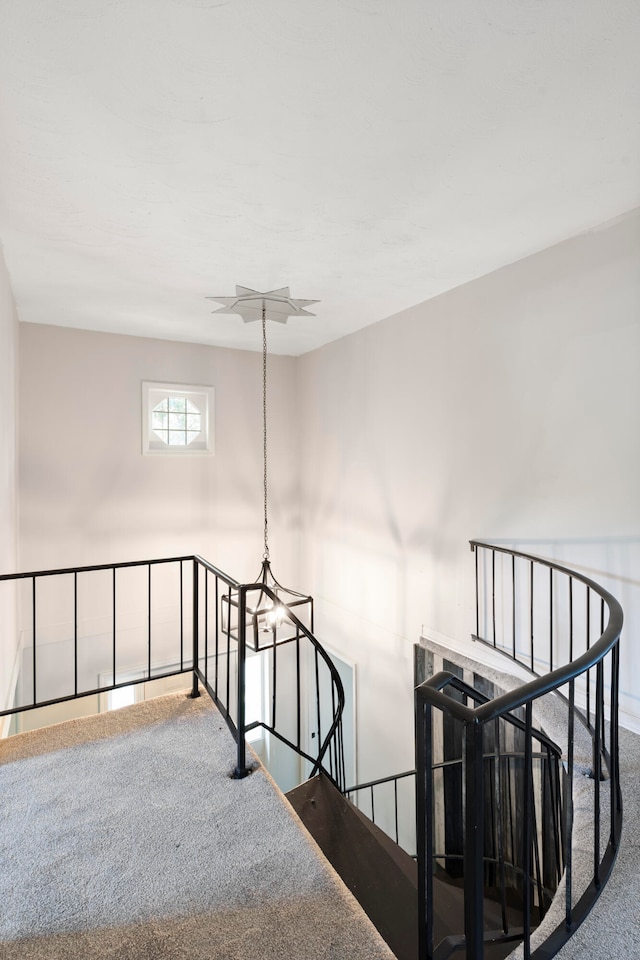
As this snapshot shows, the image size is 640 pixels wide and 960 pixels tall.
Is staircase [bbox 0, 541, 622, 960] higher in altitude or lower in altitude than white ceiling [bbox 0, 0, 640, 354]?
lower

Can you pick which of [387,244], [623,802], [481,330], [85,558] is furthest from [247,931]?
[85,558]

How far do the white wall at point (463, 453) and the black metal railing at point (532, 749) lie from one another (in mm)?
260

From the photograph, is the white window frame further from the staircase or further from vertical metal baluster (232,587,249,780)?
vertical metal baluster (232,587,249,780)

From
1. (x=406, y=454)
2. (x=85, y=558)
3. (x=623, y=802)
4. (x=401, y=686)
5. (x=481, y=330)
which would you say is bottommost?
(x=401, y=686)

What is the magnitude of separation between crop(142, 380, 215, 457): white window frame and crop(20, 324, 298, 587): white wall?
0.23 ft

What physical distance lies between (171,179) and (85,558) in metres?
3.89

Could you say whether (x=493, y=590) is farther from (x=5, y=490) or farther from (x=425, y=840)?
(x=5, y=490)

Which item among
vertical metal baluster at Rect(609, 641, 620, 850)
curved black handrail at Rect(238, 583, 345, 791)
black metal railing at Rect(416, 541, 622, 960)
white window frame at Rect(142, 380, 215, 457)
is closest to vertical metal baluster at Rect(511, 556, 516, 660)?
black metal railing at Rect(416, 541, 622, 960)

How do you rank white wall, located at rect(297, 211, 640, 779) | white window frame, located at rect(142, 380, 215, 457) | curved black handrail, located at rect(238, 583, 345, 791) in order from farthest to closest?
white window frame, located at rect(142, 380, 215, 457), white wall, located at rect(297, 211, 640, 779), curved black handrail, located at rect(238, 583, 345, 791)

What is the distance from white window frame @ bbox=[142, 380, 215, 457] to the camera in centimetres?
528

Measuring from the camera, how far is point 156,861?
179 cm

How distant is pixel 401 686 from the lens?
4.62 m

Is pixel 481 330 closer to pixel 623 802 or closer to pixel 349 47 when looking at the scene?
Result: pixel 349 47

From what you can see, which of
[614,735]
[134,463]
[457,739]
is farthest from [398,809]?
[134,463]
